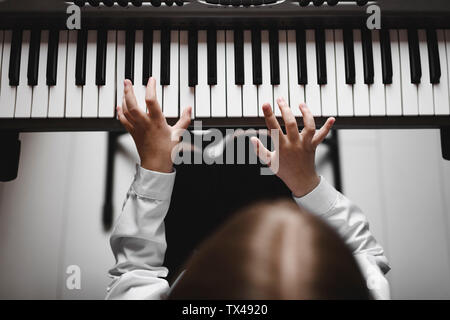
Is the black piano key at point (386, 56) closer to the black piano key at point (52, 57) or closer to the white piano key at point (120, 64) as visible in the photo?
the white piano key at point (120, 64)

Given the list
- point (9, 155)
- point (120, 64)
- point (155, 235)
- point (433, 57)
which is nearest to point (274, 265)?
point (155, 235)

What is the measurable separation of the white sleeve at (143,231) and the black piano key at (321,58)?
1.66 ft

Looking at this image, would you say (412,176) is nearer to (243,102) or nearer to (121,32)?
(243,102)

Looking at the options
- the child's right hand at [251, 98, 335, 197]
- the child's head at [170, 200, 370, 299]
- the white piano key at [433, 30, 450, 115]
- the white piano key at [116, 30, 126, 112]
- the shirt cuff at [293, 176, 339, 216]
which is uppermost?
the white piano key at [116, 30, 126, 112]

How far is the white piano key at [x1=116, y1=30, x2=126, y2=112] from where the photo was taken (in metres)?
1.14

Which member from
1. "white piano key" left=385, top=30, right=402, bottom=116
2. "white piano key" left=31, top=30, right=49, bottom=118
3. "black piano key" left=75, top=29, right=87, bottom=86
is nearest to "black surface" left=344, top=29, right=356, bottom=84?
"white piano key" left=385, top=30, right=402, bottom=116

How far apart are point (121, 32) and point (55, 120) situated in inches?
12.5

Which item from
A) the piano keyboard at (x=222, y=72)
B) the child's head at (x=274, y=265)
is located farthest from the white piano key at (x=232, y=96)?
the child's head at (x=274, y=265)

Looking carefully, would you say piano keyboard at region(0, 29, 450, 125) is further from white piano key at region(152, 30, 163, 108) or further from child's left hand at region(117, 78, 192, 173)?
child's left hand at region(117, 78, 192, 173)

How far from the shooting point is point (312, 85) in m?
1.15

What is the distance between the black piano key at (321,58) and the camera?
3.74ft

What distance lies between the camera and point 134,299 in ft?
2.82

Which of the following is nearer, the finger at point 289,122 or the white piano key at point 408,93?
the finger at point 289,122

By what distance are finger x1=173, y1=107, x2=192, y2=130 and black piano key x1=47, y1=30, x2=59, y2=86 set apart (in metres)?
0.40
